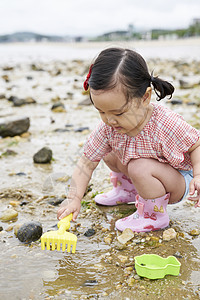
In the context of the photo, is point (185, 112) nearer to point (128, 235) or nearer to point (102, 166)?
point (102, 166)

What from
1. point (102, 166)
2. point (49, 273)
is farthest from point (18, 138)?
point (49, 273)

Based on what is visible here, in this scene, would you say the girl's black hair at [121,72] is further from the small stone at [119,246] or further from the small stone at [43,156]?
the small stone at [43,156]

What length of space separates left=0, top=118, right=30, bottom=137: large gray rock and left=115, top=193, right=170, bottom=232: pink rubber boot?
251cm

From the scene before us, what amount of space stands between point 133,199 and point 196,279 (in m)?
1.03

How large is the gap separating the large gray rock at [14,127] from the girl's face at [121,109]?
2.53 m

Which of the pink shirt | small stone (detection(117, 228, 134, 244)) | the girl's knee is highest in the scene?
the pink shirt

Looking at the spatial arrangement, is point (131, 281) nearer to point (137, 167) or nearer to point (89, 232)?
point (89, 232)

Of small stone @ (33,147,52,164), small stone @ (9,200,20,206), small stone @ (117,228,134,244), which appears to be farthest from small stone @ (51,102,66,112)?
small stone @ (117,228,134,244)

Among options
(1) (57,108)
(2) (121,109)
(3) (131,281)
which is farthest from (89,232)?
(1) (57,108)

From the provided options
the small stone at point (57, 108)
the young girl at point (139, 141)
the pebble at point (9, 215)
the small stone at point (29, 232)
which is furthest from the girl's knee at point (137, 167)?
the small stone at point (57, 108)

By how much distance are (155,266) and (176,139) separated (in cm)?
76

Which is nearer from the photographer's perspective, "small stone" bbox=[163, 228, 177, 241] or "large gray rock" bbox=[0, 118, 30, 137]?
"small stone" bbox=[163, 228, 177, 241]

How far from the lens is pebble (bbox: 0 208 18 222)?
2.52m

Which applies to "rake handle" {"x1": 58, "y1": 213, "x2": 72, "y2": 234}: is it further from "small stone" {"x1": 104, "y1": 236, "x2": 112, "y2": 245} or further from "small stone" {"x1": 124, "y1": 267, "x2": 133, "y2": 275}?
"small stone" {"x1": 124, "y1": 267, "x2": 133, "y2": 275}
